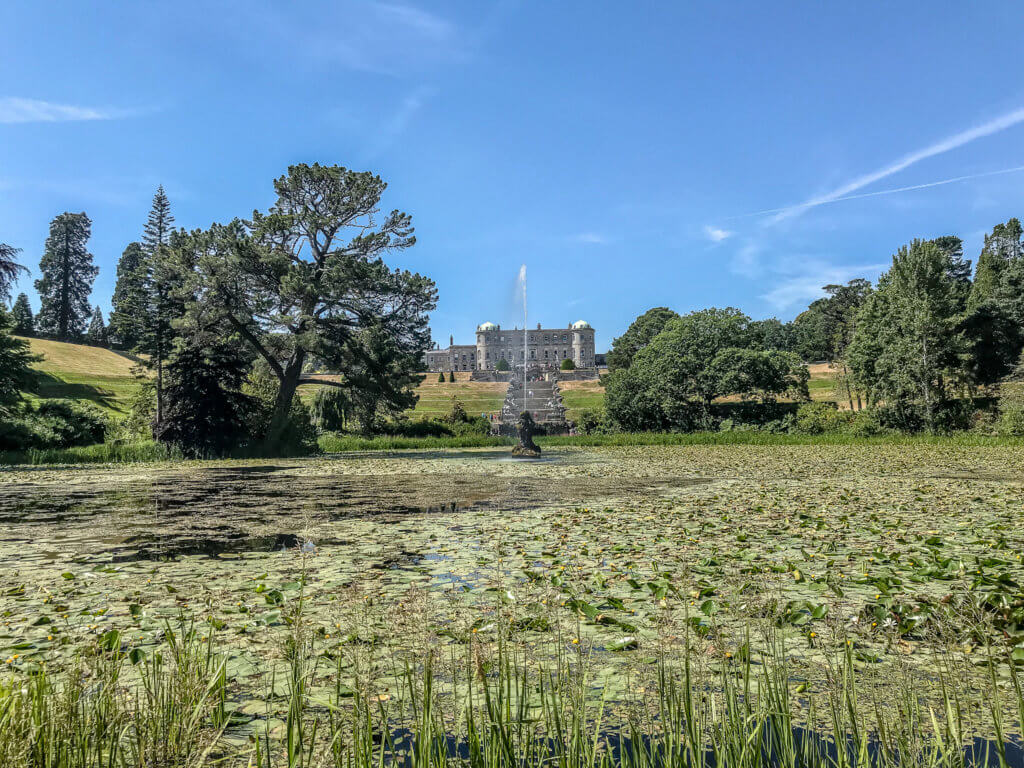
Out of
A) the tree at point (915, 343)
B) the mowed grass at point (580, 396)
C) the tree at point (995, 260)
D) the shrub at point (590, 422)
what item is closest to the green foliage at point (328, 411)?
the shrub at point (590, 422)

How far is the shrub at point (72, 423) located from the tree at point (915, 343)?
40.6 metres

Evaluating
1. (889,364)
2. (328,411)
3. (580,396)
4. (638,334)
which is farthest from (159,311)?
(638,334)

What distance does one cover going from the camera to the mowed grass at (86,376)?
48188mm

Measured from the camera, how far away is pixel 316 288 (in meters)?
27.3

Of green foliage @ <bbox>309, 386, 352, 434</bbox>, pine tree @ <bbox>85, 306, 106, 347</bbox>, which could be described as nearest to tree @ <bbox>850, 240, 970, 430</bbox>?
green foliage @ <bbox>309, 386, 352, 434</bbox>

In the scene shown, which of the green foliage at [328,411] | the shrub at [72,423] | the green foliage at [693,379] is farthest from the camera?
the green foliage at [693,379]

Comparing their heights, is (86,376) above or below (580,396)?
above

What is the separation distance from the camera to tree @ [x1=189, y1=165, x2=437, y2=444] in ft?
88.7

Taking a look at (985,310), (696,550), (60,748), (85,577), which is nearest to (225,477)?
(85,577)

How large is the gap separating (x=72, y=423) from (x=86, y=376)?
33.7 meters

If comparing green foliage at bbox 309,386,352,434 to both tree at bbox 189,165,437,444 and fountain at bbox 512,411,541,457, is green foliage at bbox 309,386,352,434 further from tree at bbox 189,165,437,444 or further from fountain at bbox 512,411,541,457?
fountain at bbox 512,411,541,457

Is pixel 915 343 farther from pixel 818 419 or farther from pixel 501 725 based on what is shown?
pixel 501 725

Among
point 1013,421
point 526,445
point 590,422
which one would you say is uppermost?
point 590,422

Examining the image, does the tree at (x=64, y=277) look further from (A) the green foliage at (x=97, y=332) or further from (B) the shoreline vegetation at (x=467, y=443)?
(B) the shoreline vegetation at (x=467, y=443)
